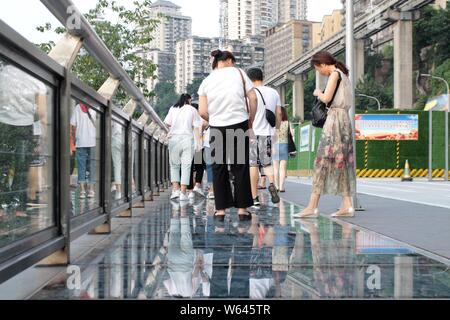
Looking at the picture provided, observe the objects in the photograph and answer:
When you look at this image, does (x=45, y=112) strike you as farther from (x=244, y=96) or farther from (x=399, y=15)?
(x=399, y=15)

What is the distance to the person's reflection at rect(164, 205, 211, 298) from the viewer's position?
9.37 ft

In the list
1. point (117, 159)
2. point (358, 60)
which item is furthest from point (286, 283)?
point (358, 60)

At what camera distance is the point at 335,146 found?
6.62 meters

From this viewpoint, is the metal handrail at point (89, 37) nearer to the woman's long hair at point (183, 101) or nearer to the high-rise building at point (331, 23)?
the woman's long hair at point (183, 101)

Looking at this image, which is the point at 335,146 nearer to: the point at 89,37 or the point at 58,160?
the point at 89,37

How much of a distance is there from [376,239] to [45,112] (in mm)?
2774

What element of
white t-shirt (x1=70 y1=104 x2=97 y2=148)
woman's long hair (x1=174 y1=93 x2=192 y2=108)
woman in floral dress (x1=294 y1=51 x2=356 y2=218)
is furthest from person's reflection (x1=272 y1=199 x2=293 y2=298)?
woman's long hair (x1=174 y1=93 x2=192 y2=108)

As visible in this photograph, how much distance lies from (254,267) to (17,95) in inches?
Result: 62.0

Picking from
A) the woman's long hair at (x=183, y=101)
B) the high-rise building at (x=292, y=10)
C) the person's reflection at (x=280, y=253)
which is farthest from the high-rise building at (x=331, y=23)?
the person's reflection at (x=280, y=253)

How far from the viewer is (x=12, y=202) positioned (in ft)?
9.53

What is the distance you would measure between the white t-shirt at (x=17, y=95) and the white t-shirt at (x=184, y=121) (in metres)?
6.57

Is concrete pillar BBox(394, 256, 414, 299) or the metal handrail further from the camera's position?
the metal handrail

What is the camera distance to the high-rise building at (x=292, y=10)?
502ft

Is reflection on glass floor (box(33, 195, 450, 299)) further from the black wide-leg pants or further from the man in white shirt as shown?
the man in white shirt
